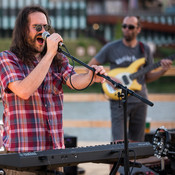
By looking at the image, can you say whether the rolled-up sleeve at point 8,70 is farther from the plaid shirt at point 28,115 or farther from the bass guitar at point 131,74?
the bass guitar at point 131,74

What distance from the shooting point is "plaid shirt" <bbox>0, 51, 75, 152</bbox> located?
7.49 ft

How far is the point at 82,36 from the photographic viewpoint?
136ft

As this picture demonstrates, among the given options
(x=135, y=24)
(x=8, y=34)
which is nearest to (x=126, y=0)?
(x=8, y=34)

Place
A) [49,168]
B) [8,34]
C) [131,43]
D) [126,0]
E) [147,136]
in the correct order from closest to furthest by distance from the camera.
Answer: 1. [49,168]
2. [131,43]
3. [147,136]
4. [126,0]
5. [8,34]

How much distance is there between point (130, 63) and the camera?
14.0ft

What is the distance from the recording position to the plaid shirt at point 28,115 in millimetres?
2283

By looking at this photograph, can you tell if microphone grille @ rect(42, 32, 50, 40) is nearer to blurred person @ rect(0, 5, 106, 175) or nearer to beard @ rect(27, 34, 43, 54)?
blurred person @ rect(0, 5, 106, 175)

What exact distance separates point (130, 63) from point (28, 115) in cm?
214

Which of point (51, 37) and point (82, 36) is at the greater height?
point (82, 36)

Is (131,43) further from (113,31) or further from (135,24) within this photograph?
(113,31)

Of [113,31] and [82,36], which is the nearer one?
[113,31]

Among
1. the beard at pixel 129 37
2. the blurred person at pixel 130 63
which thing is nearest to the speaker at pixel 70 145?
the blurred person at pixel 130 63

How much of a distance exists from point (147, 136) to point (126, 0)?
37756 mm

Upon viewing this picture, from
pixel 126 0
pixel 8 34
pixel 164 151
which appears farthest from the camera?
pixel 8 34
